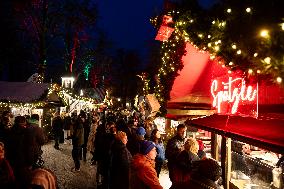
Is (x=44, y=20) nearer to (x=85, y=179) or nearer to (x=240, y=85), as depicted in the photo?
(x=85, y=179)

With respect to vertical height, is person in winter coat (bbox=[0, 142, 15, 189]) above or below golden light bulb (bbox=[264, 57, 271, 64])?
below

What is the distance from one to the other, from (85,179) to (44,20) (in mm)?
21669

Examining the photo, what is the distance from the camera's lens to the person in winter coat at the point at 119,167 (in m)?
6.71

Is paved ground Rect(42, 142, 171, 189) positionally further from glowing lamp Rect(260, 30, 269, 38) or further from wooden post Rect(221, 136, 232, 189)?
glowing lamp Rect(260, 30, 269, 38)

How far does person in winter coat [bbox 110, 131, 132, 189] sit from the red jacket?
0.71 m

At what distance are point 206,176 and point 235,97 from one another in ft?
9.74

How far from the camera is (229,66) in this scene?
571 cm

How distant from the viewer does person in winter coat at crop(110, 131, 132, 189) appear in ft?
22.0

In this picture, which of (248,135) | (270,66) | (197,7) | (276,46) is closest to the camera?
(276,46)

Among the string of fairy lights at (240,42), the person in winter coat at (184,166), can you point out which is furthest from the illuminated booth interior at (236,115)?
the person in winter coat at (184,166)

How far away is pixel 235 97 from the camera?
6836mm

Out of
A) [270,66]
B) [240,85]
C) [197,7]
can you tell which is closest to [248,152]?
[240,85]

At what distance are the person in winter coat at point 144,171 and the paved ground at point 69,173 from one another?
5283 millimetres

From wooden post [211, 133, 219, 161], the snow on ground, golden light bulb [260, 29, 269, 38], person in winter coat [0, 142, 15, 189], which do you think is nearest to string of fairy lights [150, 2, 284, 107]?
golden light bulb [260, 29, 269, 38]
